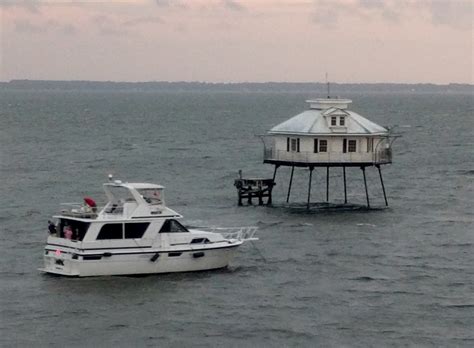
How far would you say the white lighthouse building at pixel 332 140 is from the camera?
77.8 meters

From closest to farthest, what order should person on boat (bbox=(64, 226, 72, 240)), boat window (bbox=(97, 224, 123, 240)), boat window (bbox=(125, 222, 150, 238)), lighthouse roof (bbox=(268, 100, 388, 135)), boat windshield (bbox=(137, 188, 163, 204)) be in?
boat window (bbox=(97, 224, 123, 240))
person on boat (bbox=(64, 226, 72, 240))
boat window (bbox=(125, 222, 150, 238))
boat windshield (bbox=(137, 188, 163, 204))
lighthouse roof (bbox=(268, 100, 388, 135))

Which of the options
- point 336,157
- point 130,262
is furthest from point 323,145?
point 130,262

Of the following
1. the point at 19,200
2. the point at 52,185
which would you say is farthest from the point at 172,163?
the point at 19,200

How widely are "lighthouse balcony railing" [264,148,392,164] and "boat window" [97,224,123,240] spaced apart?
78.6 feet

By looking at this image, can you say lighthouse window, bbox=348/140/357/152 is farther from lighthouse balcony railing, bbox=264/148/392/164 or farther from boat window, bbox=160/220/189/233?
boat window, bbox=160/220/189/233

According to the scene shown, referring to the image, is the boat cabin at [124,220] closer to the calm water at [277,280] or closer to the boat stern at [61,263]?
the boat stern at [61,263]

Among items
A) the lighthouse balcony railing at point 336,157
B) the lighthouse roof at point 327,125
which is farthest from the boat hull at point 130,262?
the lighthouse roof at point 327,125

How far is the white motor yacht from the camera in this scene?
55500 millimetres

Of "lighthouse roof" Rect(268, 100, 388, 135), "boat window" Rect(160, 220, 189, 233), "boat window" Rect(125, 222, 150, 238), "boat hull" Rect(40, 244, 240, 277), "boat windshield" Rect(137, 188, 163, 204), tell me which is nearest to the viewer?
"boat hull" Rect(40, 244, 240, 277)

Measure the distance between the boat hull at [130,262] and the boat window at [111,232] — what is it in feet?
2.57

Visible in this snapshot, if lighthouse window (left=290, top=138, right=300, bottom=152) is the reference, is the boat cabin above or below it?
below

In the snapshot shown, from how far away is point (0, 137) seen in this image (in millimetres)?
162875

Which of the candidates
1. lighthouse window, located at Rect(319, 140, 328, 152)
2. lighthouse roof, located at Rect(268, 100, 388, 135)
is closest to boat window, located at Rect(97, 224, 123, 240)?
lighthouse roof, located at Rect(268, 100, 388, 135)

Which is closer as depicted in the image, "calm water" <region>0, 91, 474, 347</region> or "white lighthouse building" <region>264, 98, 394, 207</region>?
"calm water" <region>0, 91, 474, 347</region>
